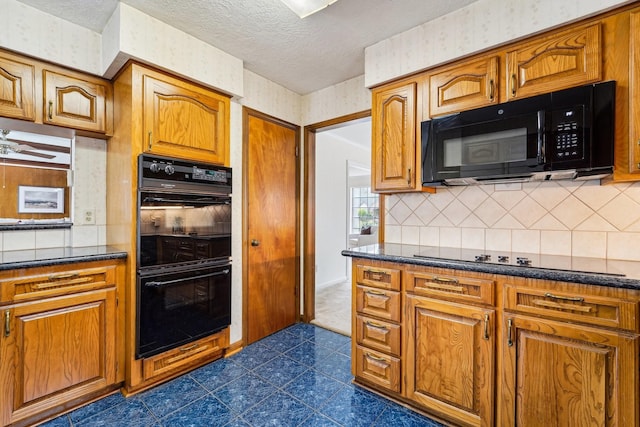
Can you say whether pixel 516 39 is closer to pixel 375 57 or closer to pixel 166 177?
pixel 375 57

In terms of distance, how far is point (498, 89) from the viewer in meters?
1.79

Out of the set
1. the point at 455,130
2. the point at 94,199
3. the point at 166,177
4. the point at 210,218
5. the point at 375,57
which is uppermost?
the point at 375,57

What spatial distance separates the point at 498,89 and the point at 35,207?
3138 millimetres

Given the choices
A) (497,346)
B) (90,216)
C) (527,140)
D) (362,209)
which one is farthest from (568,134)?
(362,209)

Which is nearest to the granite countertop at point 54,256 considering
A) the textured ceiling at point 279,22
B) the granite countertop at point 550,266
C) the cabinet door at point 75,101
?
the cabinet door at point 75,101

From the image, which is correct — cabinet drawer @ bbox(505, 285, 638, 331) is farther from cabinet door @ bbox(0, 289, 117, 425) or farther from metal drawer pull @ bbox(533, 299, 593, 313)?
cabinet door @ bbox(0, 289, 117, 425)

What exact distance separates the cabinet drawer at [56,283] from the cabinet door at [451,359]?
1956 millimetres

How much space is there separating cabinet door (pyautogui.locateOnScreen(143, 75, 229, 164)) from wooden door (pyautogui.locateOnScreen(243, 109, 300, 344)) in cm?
32

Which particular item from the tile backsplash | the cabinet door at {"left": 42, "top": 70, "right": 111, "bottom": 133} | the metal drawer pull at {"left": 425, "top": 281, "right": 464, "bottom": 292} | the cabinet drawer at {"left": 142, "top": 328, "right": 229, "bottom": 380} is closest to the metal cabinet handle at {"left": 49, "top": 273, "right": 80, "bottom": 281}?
the cabinet drawer at {"left": 142, "top": 328, "right": 229, "bottom": 380}

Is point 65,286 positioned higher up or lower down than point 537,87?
lower down

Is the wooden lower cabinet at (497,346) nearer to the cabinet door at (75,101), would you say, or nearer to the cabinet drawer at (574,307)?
the cabinet drawer at (574,307)

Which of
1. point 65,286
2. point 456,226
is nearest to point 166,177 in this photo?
point 65,286

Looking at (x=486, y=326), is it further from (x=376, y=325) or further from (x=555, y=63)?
(x=555, y=63)

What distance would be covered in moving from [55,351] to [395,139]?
2551 mm
